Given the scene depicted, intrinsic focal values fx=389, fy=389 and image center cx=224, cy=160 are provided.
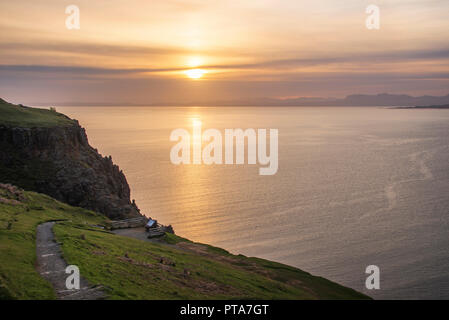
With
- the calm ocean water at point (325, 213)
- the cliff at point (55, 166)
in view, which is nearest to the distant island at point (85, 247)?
the cliff at point (55, 166)

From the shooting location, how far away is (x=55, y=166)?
73.8 metres

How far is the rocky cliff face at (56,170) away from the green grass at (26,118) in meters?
2.18

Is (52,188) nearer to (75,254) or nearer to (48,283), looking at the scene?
(75,254)

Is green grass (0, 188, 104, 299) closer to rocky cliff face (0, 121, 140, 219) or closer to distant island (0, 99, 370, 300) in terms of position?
distant island (0, 99, 370, 300)

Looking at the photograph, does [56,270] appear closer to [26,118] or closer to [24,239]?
[24,239]

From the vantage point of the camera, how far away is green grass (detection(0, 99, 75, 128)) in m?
78.2

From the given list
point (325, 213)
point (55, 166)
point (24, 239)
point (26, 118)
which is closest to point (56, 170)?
point (55, 166)

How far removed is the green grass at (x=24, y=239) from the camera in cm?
2419

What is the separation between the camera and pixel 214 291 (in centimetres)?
3553

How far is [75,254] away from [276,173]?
121 metres

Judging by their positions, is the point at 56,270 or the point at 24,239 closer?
the point at 56,270

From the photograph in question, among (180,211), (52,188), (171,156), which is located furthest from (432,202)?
(171,156)

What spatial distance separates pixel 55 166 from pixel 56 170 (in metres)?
1.12

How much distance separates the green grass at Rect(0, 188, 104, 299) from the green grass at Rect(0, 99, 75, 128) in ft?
80.3
